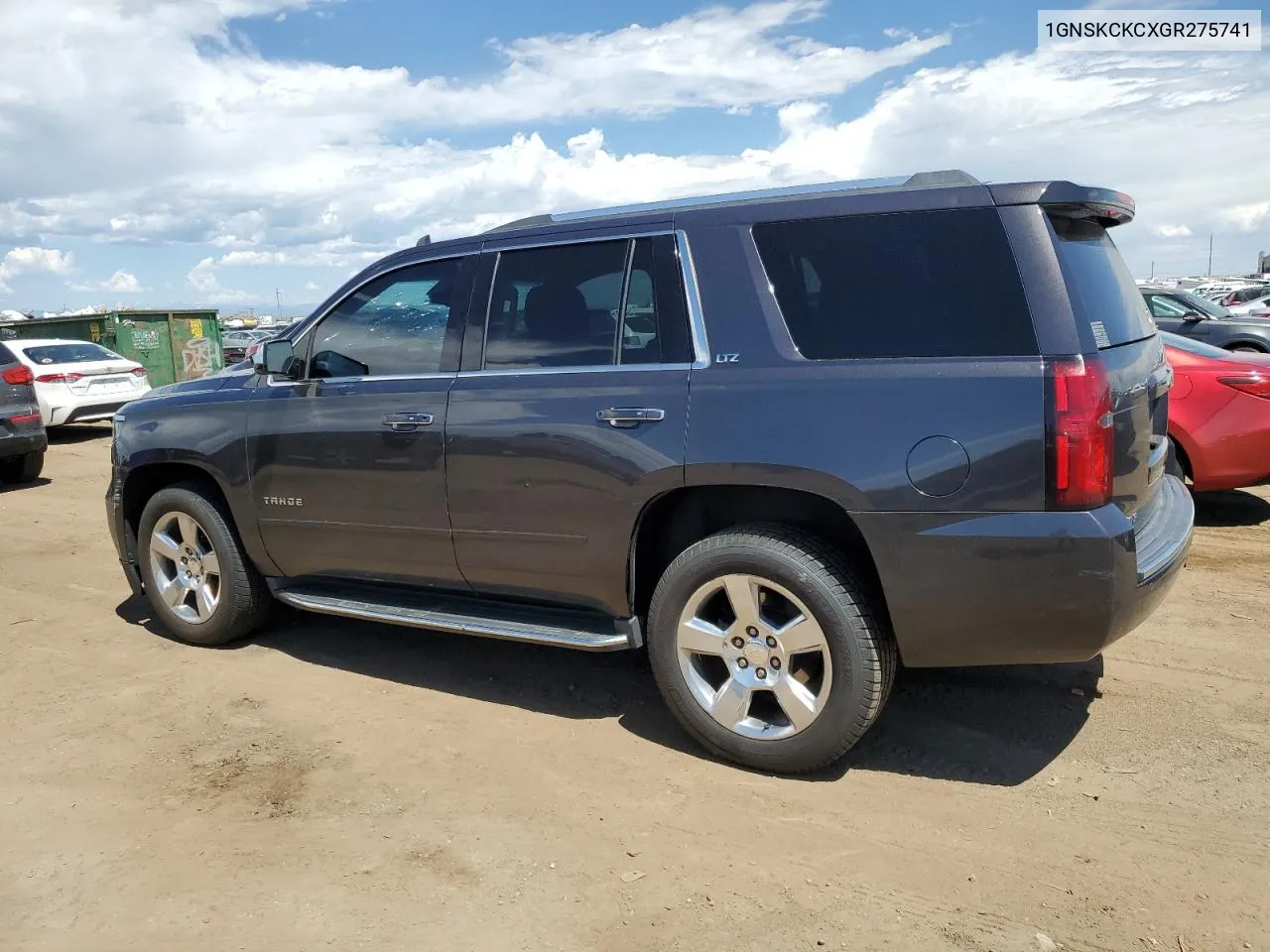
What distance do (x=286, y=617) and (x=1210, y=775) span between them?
4.49 m

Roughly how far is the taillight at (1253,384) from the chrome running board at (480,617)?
16.1 feet

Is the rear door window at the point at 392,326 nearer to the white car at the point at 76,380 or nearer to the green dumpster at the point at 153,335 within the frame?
the white car at the point at 76,380

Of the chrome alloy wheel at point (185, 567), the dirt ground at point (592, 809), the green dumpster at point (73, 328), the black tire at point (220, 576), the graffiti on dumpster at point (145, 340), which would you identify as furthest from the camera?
the graffiti on dumpster at point (145, 340)

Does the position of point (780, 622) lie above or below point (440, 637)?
above

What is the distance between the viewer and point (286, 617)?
5.62 meters

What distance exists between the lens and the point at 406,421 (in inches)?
164

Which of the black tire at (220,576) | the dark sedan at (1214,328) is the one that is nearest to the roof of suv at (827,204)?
the black tire at (220,576)

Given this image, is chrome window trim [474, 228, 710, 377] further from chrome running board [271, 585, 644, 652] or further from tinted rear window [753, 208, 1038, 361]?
chrome running board [271, 585, 644, 652]

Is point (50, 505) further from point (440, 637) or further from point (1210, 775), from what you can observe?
point (1210, 775)

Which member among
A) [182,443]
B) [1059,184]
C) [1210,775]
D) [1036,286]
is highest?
[1059,184]

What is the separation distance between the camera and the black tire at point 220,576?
489cm

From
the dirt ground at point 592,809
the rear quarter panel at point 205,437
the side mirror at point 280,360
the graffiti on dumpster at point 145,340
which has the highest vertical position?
the graffiti on dumpster at point 145,340

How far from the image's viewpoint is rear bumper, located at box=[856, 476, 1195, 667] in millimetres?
3014

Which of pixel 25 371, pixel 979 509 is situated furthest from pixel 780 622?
pixel 25 371
